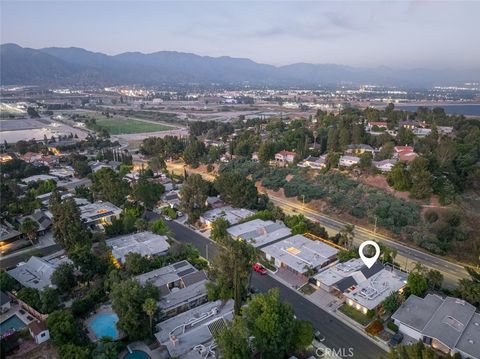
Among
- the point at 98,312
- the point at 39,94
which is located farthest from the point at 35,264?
the point at 39,94

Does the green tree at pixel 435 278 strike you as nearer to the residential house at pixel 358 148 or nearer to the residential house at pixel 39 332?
the residential house at pixel 39 332

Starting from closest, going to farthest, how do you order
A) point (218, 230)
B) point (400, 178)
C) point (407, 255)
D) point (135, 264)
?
point (135, 264) < point (407, 255) < point (218, 230) < point (400, 178)

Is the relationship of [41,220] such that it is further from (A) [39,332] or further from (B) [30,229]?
(A) [39,332]

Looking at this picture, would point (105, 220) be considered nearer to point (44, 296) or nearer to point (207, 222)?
point (207, 222)

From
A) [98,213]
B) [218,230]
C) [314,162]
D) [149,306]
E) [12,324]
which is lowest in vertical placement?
[12,324]

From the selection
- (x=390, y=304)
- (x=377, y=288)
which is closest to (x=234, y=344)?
Result: (x=390, y=304)

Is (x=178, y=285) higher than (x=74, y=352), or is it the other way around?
(x=74, y=352)

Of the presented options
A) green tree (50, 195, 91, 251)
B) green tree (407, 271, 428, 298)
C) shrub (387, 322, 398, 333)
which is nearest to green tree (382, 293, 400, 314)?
shrub (387, 322, 398, 333)
